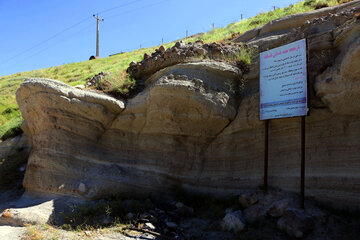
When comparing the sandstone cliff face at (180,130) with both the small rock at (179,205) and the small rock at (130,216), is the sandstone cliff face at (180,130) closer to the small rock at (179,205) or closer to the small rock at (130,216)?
the small rock at (179,205)

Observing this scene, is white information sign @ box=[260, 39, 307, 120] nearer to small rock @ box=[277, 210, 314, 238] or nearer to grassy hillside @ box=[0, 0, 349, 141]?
small rock @ box=[277, 210, 314, 238]

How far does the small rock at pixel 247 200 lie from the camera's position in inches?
259

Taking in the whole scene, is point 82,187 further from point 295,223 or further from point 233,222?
point 295,223

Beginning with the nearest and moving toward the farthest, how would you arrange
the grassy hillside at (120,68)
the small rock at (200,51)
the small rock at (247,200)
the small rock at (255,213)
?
the small rock at (255,213), the small rock at (247,200), the small rock at (200,51), the grassy hillside at (120,68)

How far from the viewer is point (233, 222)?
6.03 metres

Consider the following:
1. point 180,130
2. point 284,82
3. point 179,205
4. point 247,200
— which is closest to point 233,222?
point 247,200

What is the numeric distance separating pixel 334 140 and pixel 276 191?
1610 millimetres

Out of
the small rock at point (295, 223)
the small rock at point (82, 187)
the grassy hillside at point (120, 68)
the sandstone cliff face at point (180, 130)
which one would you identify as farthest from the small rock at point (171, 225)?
the grassy hillside at point (120, 68)

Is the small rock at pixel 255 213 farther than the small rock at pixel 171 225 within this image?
No

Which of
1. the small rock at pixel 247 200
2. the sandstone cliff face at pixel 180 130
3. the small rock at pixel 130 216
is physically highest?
the sandstone cliff face at pixel 180 130

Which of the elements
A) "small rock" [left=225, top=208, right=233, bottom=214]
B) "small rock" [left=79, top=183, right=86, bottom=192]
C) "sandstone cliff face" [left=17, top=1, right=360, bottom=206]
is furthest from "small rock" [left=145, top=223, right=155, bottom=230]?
"small rock" [left=79, top=183, right=86, bottom=192]

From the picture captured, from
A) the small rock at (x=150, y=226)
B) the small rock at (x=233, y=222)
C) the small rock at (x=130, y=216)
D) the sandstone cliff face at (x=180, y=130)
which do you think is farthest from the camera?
the sandstone cliff face at (x=180, y=130)

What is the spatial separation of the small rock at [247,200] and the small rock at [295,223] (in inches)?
34.2

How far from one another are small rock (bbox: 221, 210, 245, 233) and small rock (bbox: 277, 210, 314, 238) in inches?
28.4
